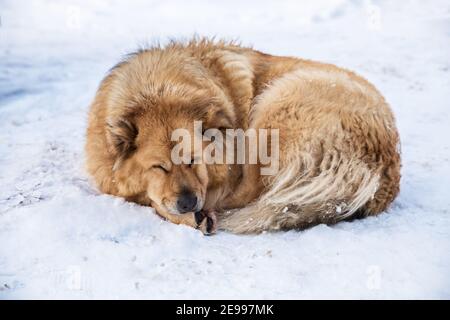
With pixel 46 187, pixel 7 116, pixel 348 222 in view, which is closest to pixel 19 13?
pixel 7 116

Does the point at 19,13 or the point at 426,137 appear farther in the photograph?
the point at 19,13

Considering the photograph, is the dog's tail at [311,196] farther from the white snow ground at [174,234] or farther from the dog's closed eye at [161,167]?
the dog's closed eye at [161,167]

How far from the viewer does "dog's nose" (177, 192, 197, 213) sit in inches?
140

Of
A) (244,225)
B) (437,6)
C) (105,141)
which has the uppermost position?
(437,6)

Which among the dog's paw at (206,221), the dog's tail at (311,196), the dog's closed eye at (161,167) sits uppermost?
the dog's closed eye at (161,167)

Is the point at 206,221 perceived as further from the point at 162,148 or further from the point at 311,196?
the point at 311,196

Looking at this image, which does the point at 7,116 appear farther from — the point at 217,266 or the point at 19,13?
the point at 19,13

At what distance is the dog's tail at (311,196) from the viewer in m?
3.78

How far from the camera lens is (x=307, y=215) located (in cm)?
378

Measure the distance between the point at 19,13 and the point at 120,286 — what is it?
12.3m

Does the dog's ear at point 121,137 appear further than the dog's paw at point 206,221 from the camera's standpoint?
No

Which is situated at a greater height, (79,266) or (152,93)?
(152,93)

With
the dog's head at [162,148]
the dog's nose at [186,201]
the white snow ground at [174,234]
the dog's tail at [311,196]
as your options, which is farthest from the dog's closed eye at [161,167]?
the dog's tail at [311,196]

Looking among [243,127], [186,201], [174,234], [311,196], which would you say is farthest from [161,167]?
[311,196]
